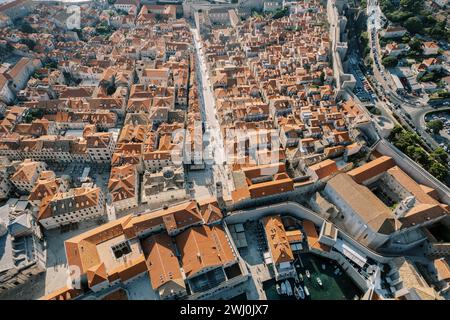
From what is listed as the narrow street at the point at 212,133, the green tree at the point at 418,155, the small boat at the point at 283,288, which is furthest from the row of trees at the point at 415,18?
the small boat at the point at 283,288

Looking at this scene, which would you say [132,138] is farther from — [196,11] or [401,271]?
[196,11]

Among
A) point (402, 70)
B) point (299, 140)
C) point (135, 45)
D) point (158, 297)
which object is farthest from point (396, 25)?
point (158, 297)

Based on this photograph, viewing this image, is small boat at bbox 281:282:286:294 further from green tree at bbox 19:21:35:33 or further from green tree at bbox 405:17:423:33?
green tree at bbox 19:21:35:33

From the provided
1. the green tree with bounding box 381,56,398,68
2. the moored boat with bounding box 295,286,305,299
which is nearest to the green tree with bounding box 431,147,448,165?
the green tree with bounding box 381,56,398,68

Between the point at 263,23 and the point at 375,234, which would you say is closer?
the point at 375,234

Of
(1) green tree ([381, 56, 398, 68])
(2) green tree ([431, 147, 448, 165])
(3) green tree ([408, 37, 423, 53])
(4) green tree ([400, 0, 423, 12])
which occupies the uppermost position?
(4) green tree ([400, 0, 423, 12])

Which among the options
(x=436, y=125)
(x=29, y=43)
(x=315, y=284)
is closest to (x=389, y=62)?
(x=436, y=125)

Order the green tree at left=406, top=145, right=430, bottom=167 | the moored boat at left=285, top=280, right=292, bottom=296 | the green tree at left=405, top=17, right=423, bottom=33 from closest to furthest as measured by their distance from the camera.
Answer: the moored boat at left=285, top=280, right=292, bottom=296 → the green tree at left=406, top=145, right=430, bottom=167 → the green tree at left=405, top=17, right=423, bottom=33
